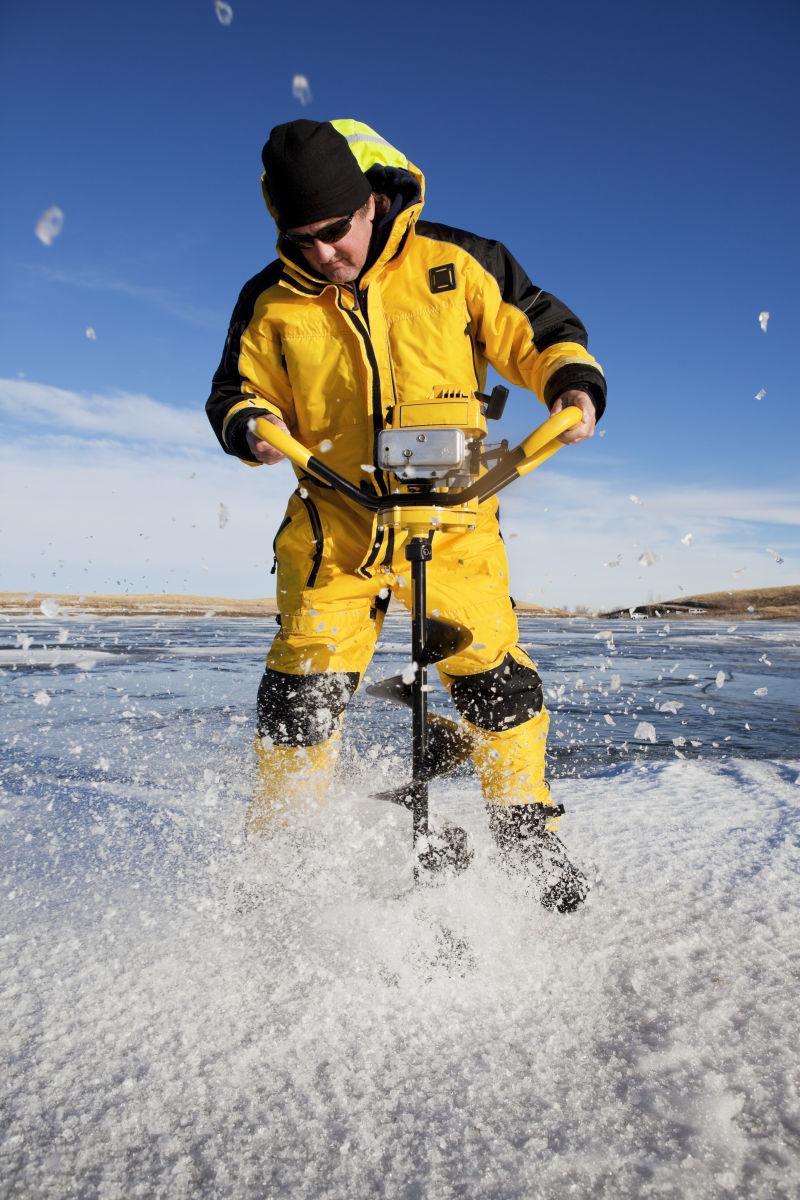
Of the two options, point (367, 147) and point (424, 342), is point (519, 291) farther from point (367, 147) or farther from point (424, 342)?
point (367, 147)

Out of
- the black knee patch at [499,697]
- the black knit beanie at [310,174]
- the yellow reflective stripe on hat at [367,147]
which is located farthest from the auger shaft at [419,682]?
the yellow reflective stripe on hat at [367,147]

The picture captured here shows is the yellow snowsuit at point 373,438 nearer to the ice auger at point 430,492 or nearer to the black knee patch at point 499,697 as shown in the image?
the black knee patch at point 499,697

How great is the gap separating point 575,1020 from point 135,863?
51.6 inches

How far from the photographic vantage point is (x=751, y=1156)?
3.06ft

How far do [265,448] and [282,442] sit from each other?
0.18m

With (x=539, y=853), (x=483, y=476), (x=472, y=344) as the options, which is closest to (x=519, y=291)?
(x=472, y=344)

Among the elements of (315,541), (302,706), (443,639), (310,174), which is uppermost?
(310,174)

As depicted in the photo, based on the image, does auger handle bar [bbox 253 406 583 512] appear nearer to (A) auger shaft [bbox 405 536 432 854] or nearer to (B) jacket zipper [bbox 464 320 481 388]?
(A) auger shaft [bbox 405 536 432 854]

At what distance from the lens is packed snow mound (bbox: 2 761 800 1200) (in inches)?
36.6

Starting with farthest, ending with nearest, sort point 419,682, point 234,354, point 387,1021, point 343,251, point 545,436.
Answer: point 234,354
point 343,251
point 419,682
point 545,436
point 387,1021

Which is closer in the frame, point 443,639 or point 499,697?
point 443,639

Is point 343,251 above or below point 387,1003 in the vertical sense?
above

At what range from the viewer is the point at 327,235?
1.79 metres

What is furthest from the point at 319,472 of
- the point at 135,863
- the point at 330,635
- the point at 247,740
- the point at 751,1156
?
the point at 247,740
